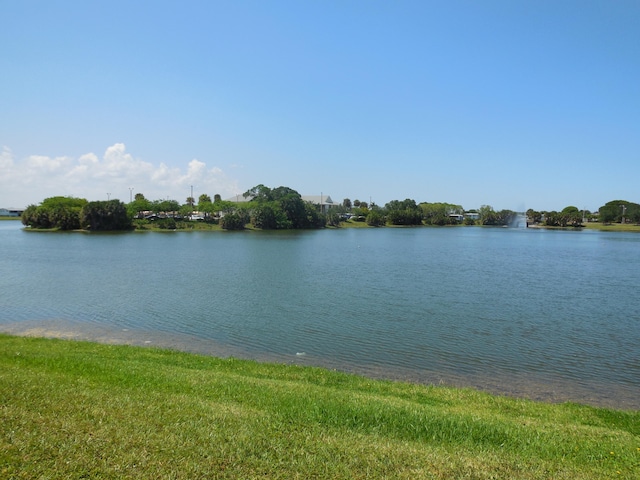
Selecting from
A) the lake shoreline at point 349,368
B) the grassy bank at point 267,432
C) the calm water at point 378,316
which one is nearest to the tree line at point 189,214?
the calm water at point 378,316

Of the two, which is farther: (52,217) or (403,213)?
(403,213)

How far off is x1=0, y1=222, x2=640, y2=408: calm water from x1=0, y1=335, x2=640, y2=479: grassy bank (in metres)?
5.62

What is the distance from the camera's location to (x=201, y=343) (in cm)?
1856

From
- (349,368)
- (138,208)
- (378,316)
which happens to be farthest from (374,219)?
(349,368)

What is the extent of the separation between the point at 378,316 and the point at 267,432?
17.6 metres

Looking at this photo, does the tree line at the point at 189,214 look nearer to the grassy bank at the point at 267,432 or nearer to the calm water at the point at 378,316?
the calm water at the point at 378,316

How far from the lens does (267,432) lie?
21.5ft

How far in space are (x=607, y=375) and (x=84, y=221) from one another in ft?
376

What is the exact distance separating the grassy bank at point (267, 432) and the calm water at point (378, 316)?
5.62 m

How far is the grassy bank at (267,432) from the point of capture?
5531 millimetres

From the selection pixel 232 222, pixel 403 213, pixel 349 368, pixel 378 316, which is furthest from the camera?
pixel 403 213

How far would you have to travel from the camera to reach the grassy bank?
553cm

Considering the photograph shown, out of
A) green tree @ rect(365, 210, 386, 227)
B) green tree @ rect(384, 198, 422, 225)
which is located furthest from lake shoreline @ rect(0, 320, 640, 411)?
green tree @ rect(384, 198, 422, 225)

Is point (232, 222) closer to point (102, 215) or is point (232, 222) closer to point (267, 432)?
point (102, 215)
